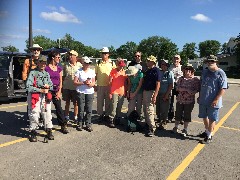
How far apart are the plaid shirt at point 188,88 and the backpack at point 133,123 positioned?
1191mm

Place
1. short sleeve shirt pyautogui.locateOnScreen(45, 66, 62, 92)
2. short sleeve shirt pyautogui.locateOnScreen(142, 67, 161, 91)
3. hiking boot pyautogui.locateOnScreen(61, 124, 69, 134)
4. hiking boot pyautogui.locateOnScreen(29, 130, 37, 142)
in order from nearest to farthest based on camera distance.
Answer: hiking boot pyautogui.locateOnScreen(29, 130, 37, 142), short sleeve shirt pyautogui.locateOnScreen(45, 66, 62, 92), short sleeve shirt pyautogui.locateOnScreen(142, 67, 161, 91), hiking boot pyautogui.locateOnScreen(61, 124, 69, 134)

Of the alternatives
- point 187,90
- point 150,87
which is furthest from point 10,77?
point 187,90

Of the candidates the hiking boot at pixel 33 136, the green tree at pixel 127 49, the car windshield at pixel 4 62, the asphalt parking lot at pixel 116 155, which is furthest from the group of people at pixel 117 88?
the green tree at pixel 127 49

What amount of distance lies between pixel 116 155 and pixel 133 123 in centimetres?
170

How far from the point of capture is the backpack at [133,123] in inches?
253

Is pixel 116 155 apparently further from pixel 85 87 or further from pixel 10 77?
pixel 10 77

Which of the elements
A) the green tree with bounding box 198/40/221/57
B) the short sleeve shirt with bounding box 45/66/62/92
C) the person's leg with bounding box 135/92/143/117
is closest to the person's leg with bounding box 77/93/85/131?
the short sleeve shirt with bounding box 45/66/62/92

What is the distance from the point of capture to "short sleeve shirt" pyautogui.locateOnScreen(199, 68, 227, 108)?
17.9 feet

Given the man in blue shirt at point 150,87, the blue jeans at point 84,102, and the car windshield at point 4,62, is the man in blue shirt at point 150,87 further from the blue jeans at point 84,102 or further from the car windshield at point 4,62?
the car windshield at point 4,62

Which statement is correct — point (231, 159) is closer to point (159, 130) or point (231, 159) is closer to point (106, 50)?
point (159, 130)

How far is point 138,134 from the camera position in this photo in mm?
6254

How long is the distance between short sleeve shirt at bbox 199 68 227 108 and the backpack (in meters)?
1.64

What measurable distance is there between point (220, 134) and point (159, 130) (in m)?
1.53

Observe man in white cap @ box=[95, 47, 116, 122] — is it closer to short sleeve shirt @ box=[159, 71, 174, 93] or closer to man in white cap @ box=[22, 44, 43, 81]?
short sleeve shirt @ box=[159, 71, 174, 93]
